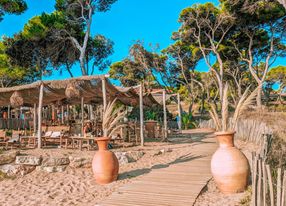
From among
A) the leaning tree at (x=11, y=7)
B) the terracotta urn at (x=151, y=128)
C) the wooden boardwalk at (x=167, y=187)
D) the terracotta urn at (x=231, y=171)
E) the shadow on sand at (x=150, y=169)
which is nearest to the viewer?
the wooden boardwalk at (x=167, y=187)

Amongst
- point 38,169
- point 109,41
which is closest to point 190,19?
point 109,41

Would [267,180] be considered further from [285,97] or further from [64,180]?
[285,97]

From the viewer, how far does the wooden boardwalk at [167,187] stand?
14.5 ft

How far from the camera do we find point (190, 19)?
19828 millimetres

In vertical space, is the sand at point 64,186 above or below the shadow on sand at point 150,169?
below

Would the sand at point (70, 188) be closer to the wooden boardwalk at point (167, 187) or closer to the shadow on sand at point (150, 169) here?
the shadow on sand at point (150, 169)

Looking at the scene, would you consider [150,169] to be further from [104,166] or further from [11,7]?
[11,7]

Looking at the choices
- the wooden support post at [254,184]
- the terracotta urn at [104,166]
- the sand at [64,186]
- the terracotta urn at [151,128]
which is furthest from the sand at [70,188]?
the terracotta urn at [151,128]

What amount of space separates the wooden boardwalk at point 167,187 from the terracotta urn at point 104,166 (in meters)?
0.48

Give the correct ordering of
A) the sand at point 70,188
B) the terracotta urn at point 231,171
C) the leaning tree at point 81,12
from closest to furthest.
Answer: the terracotta urn at point 231,171, the sand at point 70,188, the leaning tree at point 81,12

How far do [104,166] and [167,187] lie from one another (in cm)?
137

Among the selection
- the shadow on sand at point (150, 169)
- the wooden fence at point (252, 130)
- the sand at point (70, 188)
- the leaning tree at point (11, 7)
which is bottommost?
the sand at point (70, 188)

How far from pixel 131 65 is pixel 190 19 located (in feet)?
29.5

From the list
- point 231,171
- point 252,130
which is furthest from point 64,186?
point 252,130
